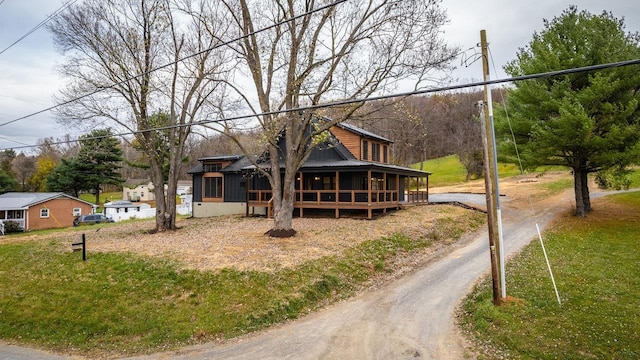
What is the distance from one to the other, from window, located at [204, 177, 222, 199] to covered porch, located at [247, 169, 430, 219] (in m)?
3.16

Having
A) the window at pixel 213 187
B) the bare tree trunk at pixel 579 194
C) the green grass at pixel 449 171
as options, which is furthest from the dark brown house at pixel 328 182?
the green grass at pixel 449 171

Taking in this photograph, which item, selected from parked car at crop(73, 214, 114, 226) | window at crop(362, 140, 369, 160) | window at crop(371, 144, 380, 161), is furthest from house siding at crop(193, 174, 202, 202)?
window at crop(371, 144, 380, 161)

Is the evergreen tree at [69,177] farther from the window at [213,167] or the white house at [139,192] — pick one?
the window at [213,167]

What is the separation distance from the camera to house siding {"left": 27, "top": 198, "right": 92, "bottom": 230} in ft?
109

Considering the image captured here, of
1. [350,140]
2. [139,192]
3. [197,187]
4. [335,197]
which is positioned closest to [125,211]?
[197,187]

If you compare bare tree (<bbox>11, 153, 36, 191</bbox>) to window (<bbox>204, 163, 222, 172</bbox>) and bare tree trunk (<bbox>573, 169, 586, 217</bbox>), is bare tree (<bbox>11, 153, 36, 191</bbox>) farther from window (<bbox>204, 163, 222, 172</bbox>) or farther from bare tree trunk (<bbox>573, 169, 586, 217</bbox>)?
bare tree trunk (<bbox>573, 169, 586, 217</bbox>)

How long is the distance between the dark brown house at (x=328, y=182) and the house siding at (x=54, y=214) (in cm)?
1830

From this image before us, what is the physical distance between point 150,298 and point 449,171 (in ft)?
168

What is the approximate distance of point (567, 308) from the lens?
8.54 metres

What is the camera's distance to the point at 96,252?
14.3 metres

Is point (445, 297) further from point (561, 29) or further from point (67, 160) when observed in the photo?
point (67, 160)

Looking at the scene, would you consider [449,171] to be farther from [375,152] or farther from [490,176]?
[490,176]

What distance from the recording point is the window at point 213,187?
2660 centimetres

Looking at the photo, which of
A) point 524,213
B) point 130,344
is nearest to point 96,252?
point 130,344
